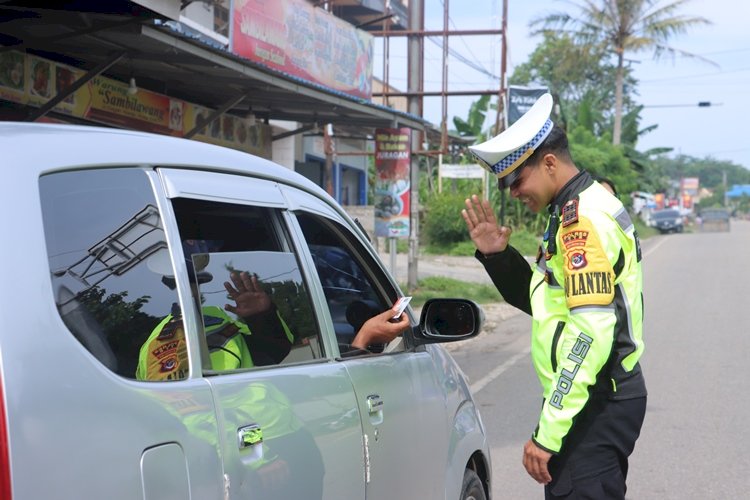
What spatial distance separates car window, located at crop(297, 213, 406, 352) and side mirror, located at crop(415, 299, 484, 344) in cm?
18

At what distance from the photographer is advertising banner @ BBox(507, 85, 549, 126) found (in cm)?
1919

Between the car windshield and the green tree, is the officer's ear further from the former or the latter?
the car windshield

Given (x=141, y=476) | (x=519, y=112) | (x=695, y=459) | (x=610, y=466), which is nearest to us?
(x=141, y=476)

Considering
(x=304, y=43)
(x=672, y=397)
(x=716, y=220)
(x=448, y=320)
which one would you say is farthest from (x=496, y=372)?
(x=716, y=220)

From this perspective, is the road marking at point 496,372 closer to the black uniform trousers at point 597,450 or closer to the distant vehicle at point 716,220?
the black uniform trousers at point 597,450

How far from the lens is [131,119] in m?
10.6

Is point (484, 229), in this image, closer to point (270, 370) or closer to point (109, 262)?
point (270, 370)

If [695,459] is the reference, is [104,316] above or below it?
above

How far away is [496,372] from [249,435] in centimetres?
794

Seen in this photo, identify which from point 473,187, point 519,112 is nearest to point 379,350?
point 519,112

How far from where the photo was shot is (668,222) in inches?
2203

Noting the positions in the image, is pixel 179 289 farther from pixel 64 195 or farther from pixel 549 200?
pixel 549 200

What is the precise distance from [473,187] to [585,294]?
30.1 m

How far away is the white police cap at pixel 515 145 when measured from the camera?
9.84 feet
